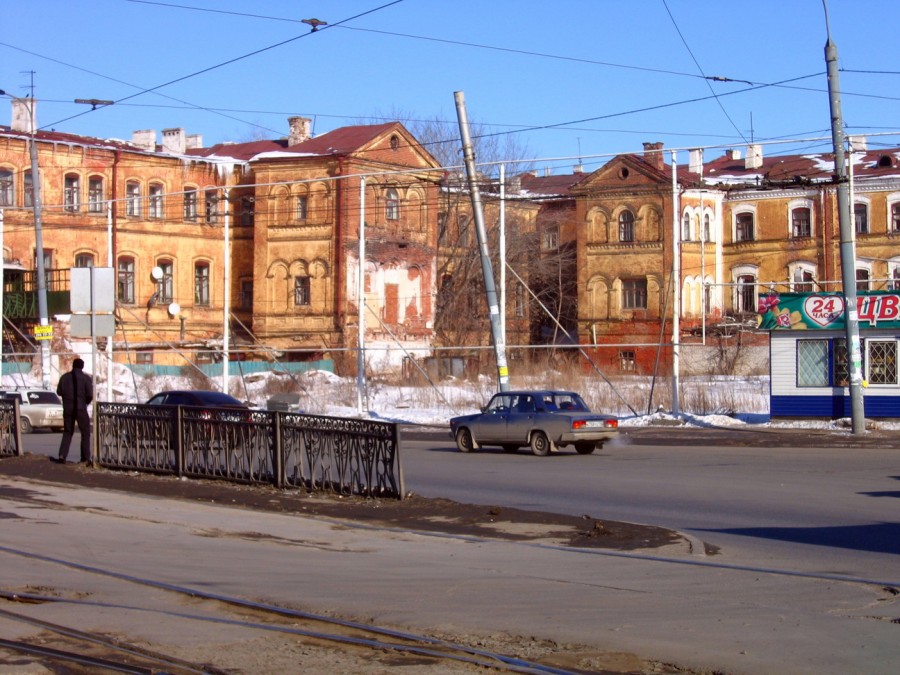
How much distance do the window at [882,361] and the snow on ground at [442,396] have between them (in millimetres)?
1191

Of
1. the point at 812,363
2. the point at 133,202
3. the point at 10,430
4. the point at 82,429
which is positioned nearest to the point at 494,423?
the point at 82,429

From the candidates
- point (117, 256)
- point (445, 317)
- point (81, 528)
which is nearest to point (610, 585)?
point (81, 528)

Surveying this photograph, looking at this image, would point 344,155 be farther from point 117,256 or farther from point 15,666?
point 15,666

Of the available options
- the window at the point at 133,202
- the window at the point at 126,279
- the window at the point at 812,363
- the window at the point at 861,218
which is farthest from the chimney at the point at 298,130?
the window at the point at 812,363

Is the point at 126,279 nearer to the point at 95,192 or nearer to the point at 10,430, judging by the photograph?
the point at 95,192

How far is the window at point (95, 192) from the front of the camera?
55250 millimetres

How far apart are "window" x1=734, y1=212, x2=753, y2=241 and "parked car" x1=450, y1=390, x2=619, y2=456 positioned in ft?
127

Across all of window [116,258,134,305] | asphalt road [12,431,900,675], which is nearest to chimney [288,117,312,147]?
window [116,258,134,305]

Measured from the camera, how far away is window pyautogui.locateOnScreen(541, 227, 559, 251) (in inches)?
2719

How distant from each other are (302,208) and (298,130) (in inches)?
249

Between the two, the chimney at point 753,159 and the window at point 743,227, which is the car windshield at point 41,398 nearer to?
the window at point 743,227

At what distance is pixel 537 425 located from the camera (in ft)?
82.7

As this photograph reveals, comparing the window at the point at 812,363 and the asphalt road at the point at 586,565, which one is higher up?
the window at the point at 812,363

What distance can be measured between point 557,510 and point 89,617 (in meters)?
8.11
